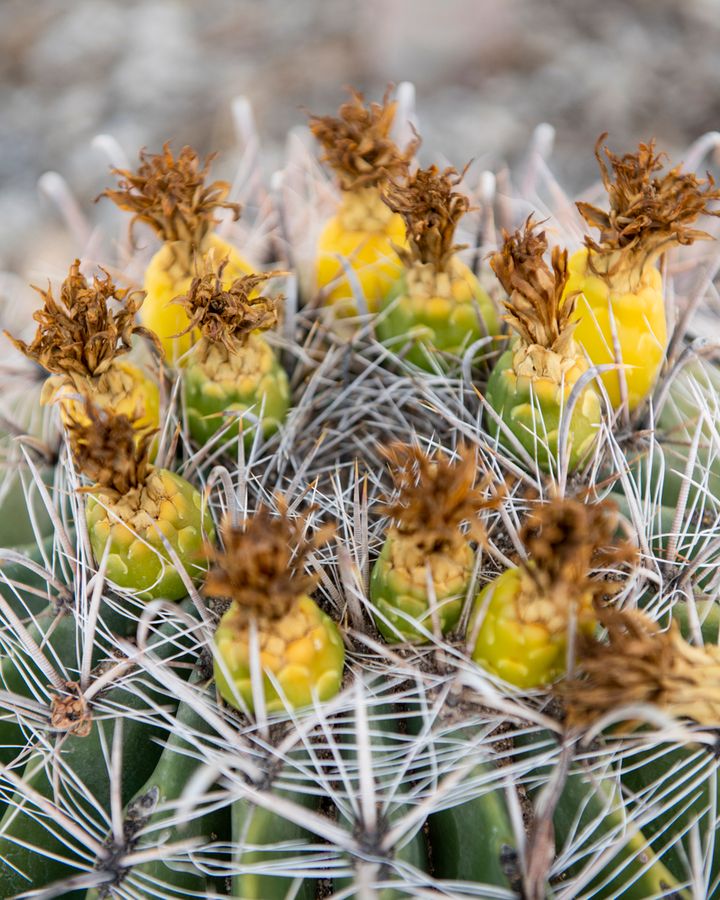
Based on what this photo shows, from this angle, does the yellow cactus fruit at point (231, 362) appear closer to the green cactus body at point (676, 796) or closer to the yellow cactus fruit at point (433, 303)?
the yellow cactus fruit at point (433, 303)

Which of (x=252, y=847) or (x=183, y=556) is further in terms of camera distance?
(x=183, y=556)

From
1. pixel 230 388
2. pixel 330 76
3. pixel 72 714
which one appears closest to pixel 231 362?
A: pixel 230 388

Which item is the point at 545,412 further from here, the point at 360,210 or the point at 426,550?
the point at 360,210

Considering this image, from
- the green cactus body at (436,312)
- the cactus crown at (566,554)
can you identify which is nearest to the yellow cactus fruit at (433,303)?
the green cactus body at (436,312)

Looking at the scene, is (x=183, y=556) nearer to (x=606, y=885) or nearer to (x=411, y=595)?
(x=411, y=595)

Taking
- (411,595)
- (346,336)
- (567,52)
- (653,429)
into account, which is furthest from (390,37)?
(411,595)

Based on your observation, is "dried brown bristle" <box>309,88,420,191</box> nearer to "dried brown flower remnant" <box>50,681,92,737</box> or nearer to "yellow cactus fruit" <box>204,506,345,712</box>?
"yellow cactus fruit" <box>204,506,345,712</box>
